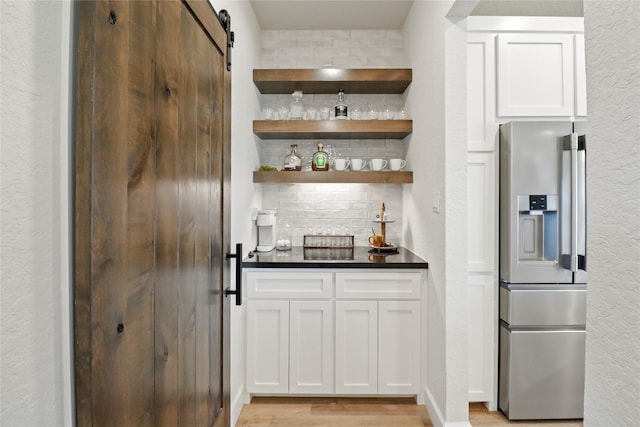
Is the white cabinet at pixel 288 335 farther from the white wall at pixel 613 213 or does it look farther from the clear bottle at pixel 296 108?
the white wall at pixel 613 213

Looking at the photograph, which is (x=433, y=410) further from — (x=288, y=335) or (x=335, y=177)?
(x=335, y=177)

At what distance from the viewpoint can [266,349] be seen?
8.10 feet

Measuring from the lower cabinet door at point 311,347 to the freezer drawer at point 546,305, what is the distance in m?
1.11

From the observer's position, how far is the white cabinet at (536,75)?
Answer: 2.35 m

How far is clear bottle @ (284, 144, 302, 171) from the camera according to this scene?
3012 mm

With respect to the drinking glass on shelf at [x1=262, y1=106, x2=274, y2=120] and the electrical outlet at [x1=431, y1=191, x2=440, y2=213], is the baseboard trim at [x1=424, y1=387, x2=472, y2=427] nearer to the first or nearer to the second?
the electrical outlet at [x1=431, y1=191, x2=440, y2=213]

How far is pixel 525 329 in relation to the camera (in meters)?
2.25

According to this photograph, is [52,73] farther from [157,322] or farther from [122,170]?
[157,322]

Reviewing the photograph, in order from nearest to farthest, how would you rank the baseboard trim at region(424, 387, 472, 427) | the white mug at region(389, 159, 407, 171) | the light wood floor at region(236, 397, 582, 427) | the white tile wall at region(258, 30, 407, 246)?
the baseboard trim at region(424, 387, 472, 427), the light wood floor at region(236, 397, 582, 427), the white mug at region(389, 159, 407, 171), the white tile wall at region(258, 30, 407, 246)

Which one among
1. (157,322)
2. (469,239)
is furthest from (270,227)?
(157,322)

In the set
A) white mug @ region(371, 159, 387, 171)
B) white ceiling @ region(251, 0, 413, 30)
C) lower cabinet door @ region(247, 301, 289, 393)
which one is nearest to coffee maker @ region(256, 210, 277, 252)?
lower cabinet door @ region(247, 301, 289, 393)

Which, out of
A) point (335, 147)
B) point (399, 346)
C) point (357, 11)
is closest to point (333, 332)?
point (399, 346)

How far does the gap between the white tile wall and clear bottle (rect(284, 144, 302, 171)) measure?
8.0 inches

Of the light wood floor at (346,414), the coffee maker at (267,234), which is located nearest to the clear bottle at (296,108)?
the coffee maker at (267,234)
